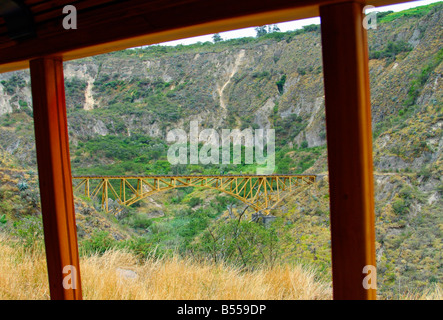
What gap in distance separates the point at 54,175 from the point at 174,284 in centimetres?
101

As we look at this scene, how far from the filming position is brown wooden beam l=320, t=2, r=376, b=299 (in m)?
0.81

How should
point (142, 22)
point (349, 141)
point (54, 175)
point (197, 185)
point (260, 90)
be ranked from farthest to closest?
point (260, 90) → point (197, 185) → point (54, 175) → point (142, 22) → point (349, 141)

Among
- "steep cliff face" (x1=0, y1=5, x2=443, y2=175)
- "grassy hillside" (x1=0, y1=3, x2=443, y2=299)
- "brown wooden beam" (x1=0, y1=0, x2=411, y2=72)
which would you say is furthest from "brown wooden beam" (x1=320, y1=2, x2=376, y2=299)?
"steep cliff face" (x1=0, y1=5, x2=443, y2=175)

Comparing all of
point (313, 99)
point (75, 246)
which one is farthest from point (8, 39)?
point (313, 99)

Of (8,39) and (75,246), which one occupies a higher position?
(8,39)

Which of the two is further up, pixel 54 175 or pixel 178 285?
pixel 54 175

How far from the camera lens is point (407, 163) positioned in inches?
386

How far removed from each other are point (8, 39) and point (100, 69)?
19613 mm

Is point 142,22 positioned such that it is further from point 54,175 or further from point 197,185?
point 197,185

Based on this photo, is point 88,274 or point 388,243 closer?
point 88,274

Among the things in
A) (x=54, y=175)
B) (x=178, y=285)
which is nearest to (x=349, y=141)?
(x=54, y=175)

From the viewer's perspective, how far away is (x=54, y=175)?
1.28 m

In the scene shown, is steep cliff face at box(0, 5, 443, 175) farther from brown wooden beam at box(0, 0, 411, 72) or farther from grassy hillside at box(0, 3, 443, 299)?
brown wooden beam at box(0, 0, 411, 72)

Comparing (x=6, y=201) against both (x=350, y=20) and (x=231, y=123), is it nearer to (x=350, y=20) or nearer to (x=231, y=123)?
(x=350, y=20)
